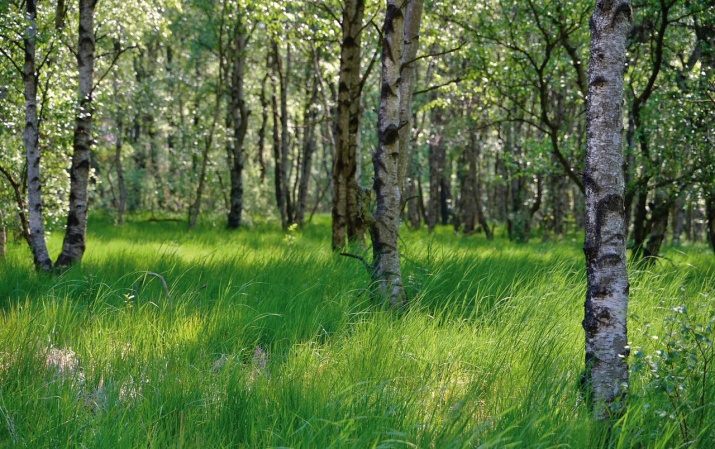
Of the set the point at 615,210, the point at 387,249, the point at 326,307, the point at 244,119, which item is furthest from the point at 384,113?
the point at 244,119

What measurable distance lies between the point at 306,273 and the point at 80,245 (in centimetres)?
307

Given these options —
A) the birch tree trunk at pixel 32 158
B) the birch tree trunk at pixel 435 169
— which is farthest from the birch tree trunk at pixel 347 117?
the birch tree trunk at pixel 435 169

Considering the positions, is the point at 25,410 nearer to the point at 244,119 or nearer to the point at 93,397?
the point at 93,397

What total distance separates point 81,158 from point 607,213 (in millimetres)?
6524

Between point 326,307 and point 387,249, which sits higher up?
point 387,249

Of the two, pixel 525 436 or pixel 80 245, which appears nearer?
pixel 525 436

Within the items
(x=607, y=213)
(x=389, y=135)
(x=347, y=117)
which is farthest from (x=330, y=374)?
(x=347, y=117)

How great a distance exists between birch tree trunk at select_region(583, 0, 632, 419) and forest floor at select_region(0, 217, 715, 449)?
146mm

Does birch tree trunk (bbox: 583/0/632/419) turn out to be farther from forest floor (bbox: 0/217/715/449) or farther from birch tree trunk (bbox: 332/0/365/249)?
birch tree trunk (bbox: 332/0/365/249)

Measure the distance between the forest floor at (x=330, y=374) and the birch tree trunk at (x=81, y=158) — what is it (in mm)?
1583

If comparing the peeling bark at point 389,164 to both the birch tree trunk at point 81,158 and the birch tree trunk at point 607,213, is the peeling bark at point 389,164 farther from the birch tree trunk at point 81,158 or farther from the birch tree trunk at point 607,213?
the birch tree trunk at point 81,158

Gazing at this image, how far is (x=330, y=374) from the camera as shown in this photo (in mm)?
3760

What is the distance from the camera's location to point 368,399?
11.0 ft

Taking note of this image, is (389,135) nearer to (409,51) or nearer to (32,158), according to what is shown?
(409,51)
